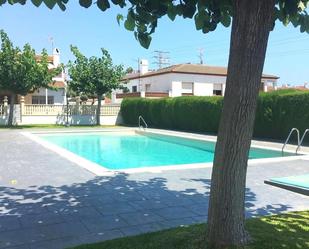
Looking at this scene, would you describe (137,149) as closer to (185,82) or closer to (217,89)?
(185,82)

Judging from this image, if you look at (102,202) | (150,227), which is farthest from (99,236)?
(102,202)

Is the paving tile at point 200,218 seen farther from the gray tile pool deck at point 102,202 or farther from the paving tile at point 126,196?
the paving tile at point 126,196

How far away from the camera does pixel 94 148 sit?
2028 centimetres

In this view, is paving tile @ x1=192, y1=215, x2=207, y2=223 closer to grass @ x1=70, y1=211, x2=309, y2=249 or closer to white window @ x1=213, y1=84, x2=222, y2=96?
grass @ x1=70, y1=211, x2=309, y2=249

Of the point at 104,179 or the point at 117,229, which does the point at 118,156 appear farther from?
the point at 117,229

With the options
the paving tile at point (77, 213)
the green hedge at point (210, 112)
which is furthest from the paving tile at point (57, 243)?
the green hedge at point (210, 112)

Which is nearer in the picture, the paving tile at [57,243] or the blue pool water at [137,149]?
the paving tile at [57,243]

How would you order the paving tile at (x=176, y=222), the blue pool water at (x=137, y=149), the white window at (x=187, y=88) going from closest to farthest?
the paving tile at (x=176, y=222) → the blue pool water at (x=137, y=149) → the white window at (x=187, y=88)

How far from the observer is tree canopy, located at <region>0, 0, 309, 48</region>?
4324 millimetres

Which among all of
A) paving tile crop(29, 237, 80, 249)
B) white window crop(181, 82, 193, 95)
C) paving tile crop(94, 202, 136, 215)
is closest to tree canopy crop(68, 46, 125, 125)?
white window crop(181, 82, 193, 95)

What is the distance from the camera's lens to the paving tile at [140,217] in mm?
5816

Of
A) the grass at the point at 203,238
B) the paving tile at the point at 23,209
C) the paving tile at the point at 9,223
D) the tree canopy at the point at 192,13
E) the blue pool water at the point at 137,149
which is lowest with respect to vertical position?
the blue pool water at the point at 137,149

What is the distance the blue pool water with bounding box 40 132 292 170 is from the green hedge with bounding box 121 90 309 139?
2.92 meters

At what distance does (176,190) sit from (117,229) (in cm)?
265
